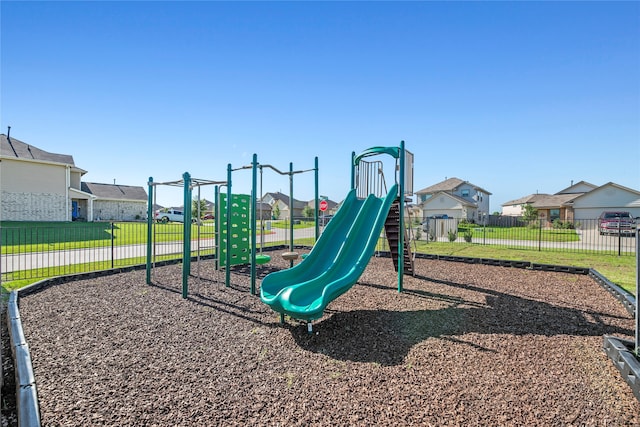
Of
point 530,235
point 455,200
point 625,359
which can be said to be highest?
point 455,200

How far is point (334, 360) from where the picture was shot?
12.7 ft

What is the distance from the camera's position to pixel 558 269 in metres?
9.00

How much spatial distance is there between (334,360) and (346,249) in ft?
7.98

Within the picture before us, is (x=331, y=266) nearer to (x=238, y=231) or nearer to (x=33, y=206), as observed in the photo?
(x=238, y=231)

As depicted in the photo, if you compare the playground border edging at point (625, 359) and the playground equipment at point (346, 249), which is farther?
the playground equipment at point (346, 249)

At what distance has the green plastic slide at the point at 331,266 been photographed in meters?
4.62

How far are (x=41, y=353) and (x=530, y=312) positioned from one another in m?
7.04

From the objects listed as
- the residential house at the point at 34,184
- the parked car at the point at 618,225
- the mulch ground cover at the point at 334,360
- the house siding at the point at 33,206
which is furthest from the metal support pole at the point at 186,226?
the house siding at the point at 33,206

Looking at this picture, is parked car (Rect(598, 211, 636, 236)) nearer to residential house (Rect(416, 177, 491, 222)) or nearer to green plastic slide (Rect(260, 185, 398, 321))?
green plastic slide (Rect(260, 185, 398, 321))

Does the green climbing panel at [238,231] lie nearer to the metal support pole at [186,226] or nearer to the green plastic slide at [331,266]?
the metal support pole at [186,226]

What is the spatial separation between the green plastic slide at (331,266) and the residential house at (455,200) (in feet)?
104

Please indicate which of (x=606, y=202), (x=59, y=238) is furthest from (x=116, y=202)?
(x=606, y=202)

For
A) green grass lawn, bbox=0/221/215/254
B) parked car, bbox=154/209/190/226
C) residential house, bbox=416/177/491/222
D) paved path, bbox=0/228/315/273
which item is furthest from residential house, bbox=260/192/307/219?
paved path, bbox=0/228/315/273

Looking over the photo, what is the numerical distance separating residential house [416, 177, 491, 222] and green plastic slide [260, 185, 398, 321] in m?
31.8
